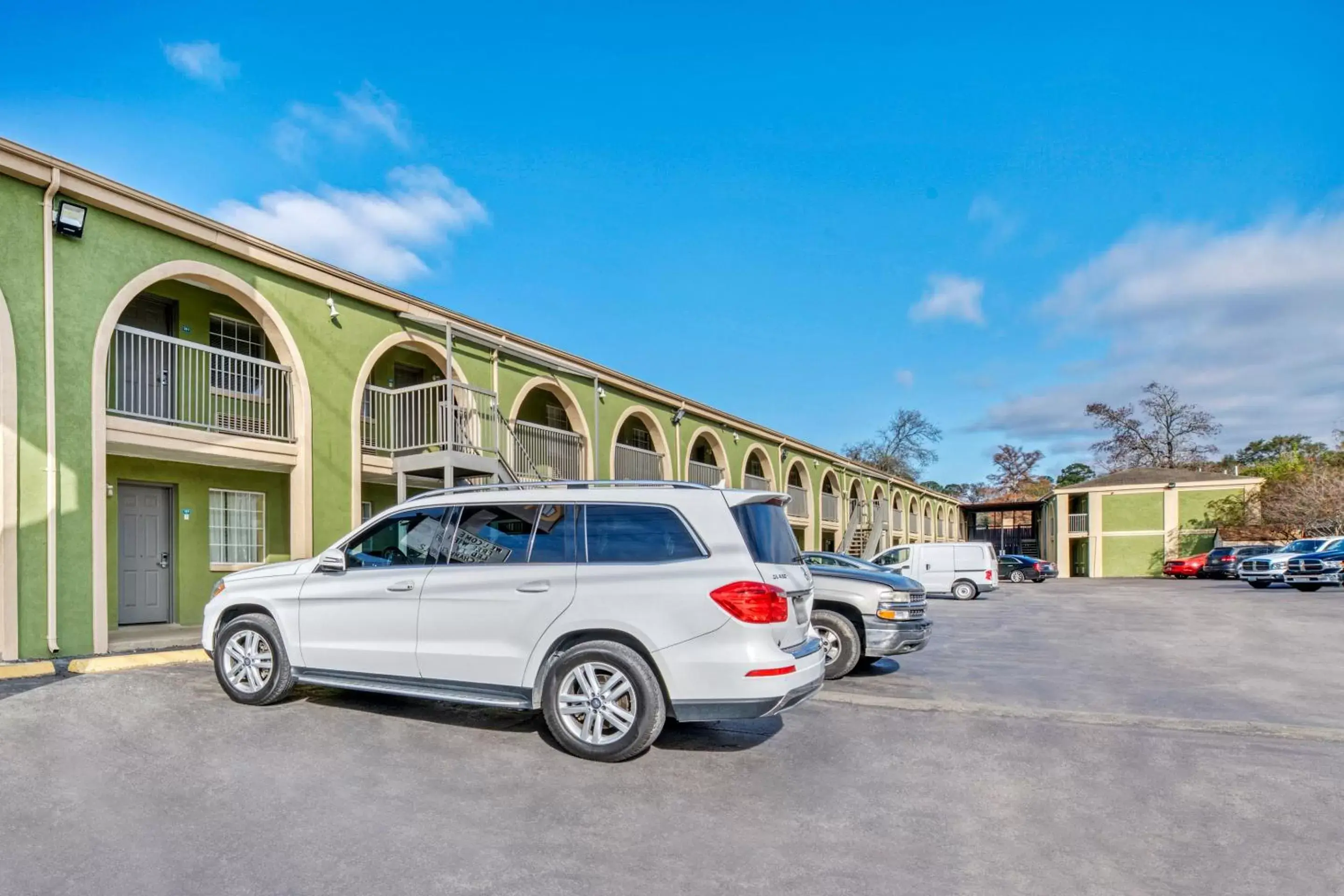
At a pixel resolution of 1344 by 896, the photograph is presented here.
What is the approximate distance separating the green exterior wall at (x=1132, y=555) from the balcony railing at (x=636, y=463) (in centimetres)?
3404

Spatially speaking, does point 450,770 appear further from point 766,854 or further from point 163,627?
point 163,627

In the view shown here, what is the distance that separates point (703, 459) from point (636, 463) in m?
7.63

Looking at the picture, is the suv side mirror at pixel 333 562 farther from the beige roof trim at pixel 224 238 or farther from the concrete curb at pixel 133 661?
the beige roof trim at pixel 224 238

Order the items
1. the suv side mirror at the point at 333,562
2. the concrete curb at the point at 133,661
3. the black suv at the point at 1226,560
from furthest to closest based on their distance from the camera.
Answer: the black suv at the point at 1226,560 < the concrete curb at the point at 133,661 < the suv side mirror at the point at 333,562

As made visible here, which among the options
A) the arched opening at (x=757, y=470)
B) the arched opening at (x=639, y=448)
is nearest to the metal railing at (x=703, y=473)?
the arched opening at (x=639, y=448)

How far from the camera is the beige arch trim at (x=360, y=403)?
1312cm

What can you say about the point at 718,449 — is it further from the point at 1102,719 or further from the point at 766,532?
the point at 766,532

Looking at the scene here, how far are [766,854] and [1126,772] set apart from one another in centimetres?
290

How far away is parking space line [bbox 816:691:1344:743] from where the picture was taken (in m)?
6.73

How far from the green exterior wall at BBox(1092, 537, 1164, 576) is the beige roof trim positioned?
38298mm

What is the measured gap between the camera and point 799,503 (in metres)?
32.2

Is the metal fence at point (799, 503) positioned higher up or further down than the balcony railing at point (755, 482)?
further down

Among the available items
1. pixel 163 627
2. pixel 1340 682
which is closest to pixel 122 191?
pixel 163 627

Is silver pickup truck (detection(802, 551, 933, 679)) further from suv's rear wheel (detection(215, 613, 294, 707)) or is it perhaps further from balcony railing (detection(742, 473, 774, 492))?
balcony railing (detection(742, 473, 774, 492))
